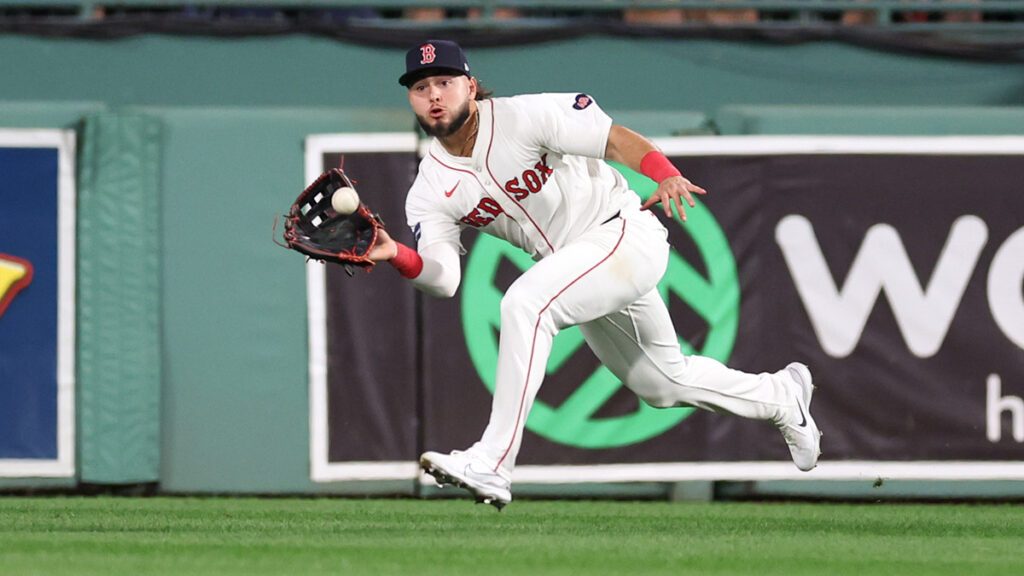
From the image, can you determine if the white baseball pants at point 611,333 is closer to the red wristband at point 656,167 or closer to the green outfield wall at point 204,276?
the red wristband at point 656,167

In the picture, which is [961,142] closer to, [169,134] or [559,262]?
[559,262]

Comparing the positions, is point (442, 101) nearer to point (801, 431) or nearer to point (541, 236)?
point (541, 236)

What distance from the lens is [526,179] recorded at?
5.27 metres

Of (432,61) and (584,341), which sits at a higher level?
(432,61)

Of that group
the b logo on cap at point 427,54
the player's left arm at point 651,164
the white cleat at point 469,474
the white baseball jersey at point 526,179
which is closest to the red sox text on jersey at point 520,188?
the white baseball jersey at point 526,179

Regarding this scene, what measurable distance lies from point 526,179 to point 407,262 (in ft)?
1.72

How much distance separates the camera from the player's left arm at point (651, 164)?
4.81 metres

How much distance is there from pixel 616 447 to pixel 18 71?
4088mm

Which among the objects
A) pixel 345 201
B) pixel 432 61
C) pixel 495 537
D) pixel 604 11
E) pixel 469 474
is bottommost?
pixel 495 537

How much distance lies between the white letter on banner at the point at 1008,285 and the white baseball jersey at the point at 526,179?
8.66ft

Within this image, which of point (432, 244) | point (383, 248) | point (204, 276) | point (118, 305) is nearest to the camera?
point (383, 248)

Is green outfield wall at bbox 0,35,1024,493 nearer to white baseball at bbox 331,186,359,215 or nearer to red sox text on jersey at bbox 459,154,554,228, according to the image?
red sox text on jersey at bbox 459,154,554,228

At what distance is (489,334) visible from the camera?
24.1ft

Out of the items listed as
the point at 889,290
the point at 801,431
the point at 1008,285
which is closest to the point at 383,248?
the point at 801,431
